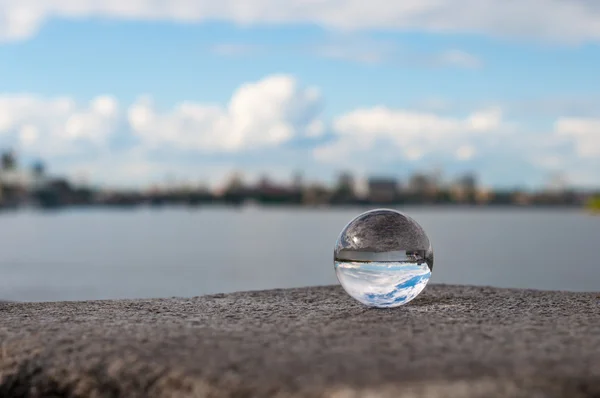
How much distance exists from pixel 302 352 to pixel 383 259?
364 cm

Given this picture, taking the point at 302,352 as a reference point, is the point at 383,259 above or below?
above

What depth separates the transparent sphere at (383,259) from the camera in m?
11.6

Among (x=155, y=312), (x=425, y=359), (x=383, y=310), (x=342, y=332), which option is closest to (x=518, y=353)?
(x=425, y=359)

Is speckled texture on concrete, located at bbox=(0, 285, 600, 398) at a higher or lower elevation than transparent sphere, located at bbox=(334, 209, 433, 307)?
lower

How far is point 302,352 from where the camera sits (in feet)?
26.7

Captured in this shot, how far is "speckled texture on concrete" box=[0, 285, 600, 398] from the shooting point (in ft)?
23.6

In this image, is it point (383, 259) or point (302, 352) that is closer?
point (302, 352)

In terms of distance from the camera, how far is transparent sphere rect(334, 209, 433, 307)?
11.6 metres

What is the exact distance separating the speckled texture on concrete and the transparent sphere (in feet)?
0.99

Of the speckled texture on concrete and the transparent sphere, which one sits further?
the transparent sphere

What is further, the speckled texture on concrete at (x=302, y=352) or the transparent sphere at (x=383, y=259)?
the transparent sphere at (x=383, y=259)

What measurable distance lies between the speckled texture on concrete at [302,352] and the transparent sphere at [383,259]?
301 millimetres

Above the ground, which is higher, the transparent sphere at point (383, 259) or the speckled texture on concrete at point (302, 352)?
the transparent sphere at point (383, 259)

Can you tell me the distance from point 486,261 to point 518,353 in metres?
44.4
